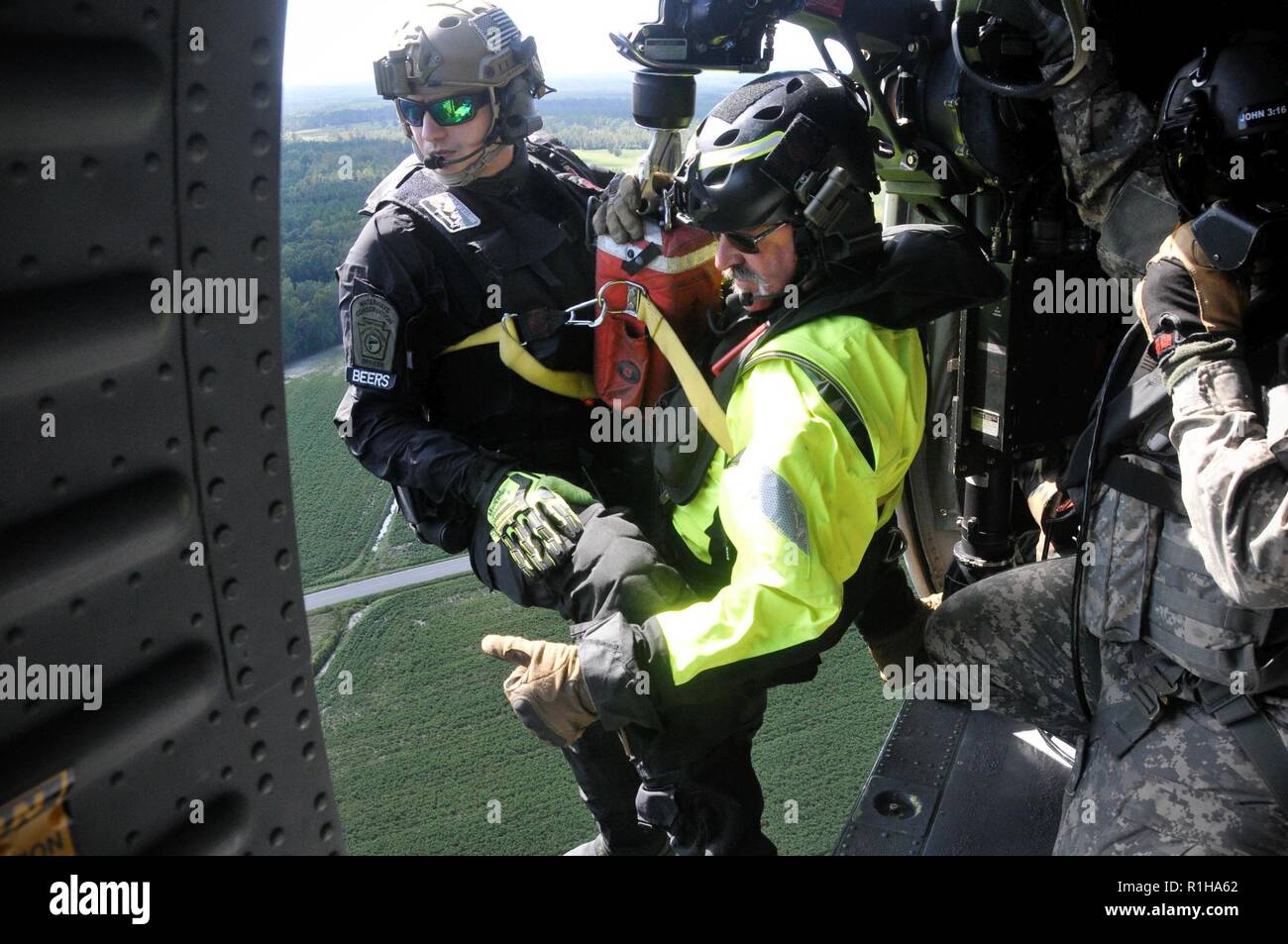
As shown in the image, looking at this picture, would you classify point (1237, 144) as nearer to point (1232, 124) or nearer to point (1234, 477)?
point (1232, 124)

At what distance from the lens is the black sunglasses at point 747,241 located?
2365 millimetres

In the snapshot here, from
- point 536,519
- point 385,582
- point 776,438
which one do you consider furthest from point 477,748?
point 776,438

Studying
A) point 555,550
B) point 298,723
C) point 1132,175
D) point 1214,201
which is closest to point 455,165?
point 555,550

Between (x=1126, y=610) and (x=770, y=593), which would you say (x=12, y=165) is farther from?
(x=1126, y=610)

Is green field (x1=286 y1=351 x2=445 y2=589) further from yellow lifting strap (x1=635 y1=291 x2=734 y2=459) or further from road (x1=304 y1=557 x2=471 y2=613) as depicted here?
yellow lifting strap (x1=635 y1=291 x2=734 y2=459)

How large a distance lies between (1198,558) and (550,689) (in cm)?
120

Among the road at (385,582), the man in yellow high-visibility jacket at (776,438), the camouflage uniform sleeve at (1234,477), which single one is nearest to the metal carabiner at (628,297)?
the man in yellow high-visibility jacket at (776,438)

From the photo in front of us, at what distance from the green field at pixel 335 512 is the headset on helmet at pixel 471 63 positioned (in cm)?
211

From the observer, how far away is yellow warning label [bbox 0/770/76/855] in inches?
33.8

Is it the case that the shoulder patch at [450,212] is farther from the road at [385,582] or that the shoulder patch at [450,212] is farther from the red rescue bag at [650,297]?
the road at [385,582]

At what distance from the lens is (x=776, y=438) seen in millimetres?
2076

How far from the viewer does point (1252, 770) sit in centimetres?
202

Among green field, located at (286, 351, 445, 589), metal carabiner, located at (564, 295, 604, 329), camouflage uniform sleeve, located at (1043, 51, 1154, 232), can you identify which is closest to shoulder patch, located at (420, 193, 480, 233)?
metal carabiner, located at (564, 295, 604, 329)

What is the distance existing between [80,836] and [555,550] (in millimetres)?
1724
